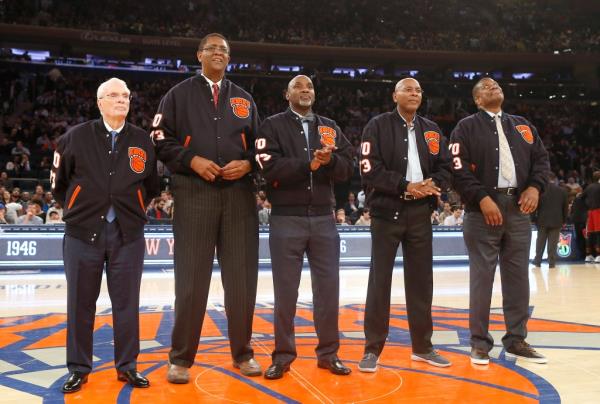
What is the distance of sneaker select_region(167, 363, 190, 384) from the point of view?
12.8ft

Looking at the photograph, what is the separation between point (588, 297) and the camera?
7.73 metres

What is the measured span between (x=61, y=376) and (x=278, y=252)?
1578 millimetres

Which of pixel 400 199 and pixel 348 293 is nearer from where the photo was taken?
pixel 400 199

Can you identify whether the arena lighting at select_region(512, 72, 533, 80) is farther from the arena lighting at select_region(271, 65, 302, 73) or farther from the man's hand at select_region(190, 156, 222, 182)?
the man's hand at select_region(190, 156, 222, 182)

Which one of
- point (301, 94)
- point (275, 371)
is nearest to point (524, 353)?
point (275, 371)

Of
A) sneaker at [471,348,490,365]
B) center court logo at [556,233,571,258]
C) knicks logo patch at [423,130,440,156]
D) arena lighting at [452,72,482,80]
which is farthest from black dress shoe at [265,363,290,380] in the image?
arena lighting at [452,72,482,80]

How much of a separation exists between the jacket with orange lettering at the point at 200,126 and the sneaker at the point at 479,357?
79.2 inches

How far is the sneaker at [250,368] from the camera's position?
4078 mm

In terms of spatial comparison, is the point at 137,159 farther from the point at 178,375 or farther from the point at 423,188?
the point at 423,188

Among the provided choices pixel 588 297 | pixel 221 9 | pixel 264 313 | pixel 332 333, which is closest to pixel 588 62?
pixel 221 9

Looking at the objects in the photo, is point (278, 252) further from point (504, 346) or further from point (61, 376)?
point (504, 346)

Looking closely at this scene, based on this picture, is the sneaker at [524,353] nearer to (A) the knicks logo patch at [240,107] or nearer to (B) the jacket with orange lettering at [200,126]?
(B) the jacket with orange lettering at [200,126]

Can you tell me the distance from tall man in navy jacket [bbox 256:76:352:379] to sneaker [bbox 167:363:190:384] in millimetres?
554

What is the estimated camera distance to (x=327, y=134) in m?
4.38
